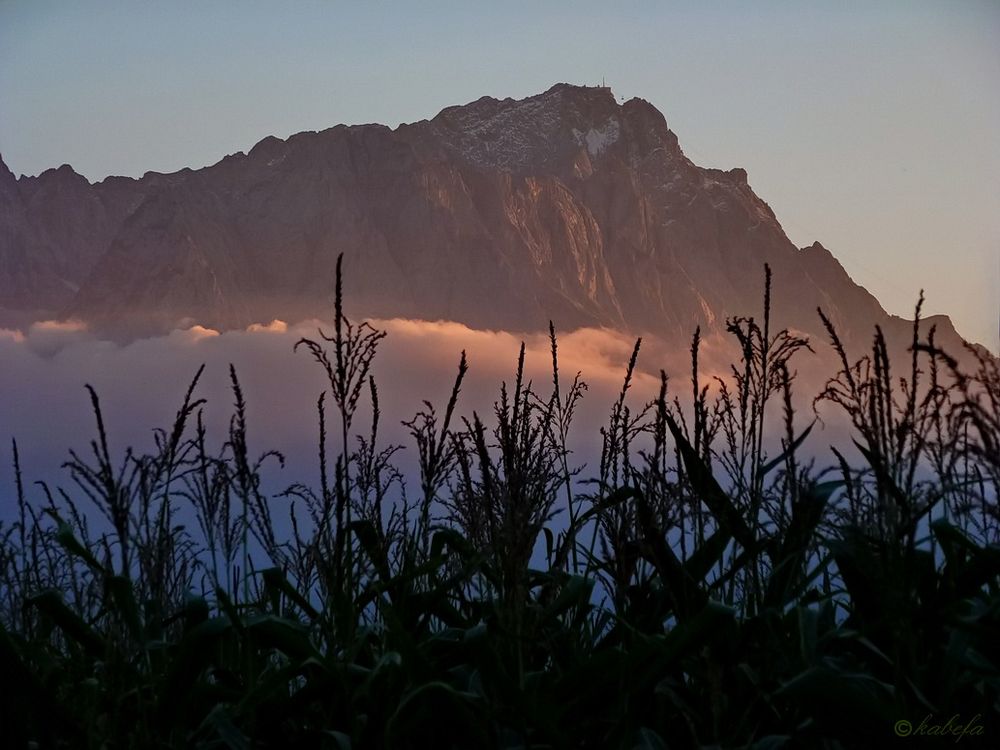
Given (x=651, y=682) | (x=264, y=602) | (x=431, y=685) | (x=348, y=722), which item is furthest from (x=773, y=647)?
(x=264, y=602)

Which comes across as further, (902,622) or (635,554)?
(635,554)

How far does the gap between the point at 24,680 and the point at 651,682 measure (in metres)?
1.83

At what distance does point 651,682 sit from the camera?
10.2ft

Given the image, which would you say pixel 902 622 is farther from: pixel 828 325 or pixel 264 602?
pixel 264 602

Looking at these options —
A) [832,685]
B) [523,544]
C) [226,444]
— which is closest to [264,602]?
[226,444]

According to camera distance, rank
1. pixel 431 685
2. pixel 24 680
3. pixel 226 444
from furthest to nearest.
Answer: pixel 226 444 → pixel 24 680 → pixel 431 685

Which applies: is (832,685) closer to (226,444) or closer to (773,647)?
(773,647)

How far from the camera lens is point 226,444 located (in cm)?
400

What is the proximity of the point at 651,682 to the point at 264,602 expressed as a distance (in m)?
1.75

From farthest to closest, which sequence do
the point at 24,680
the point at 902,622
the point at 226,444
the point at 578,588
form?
1. the point at 226,444
2. the point at 578,588
3. the point at 24,680
4. the point at 902,622

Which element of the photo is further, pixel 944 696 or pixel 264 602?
pixel 264 602

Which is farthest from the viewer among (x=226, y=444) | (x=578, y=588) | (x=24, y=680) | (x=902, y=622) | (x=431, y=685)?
(x=226, y=444)

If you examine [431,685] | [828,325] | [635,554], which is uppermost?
[828,325]

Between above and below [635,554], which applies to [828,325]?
above
